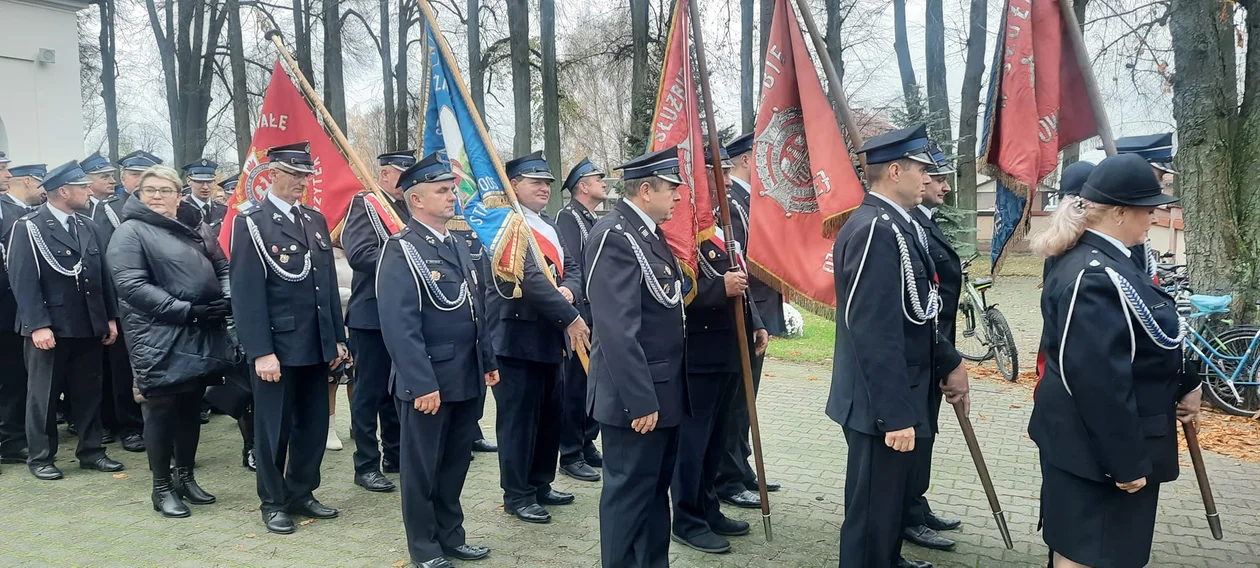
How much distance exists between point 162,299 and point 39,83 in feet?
47.8

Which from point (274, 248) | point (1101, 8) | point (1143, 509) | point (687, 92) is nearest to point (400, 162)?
point (274, 248)

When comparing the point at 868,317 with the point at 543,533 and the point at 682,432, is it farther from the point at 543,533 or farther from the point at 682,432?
the point at 543,533

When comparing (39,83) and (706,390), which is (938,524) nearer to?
(706,390)

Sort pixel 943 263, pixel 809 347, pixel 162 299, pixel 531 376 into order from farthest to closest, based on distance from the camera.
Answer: pixel 809 347, pixel 531 376, pixel 162 299, pixel 943 263

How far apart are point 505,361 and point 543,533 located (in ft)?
3.41

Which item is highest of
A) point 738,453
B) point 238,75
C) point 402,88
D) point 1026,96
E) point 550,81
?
point 402,88

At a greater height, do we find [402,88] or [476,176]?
[402,88]

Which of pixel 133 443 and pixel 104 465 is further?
pixel 133 443

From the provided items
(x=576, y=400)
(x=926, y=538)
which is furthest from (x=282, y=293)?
(x=926, y=538)

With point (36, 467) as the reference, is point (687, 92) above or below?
above

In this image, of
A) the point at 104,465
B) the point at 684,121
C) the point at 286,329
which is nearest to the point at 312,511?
the point at 286,329

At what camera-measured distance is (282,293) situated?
4734mm

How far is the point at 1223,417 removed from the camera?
714 centimetres

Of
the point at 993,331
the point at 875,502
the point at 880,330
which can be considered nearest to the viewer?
the point at 880,330
